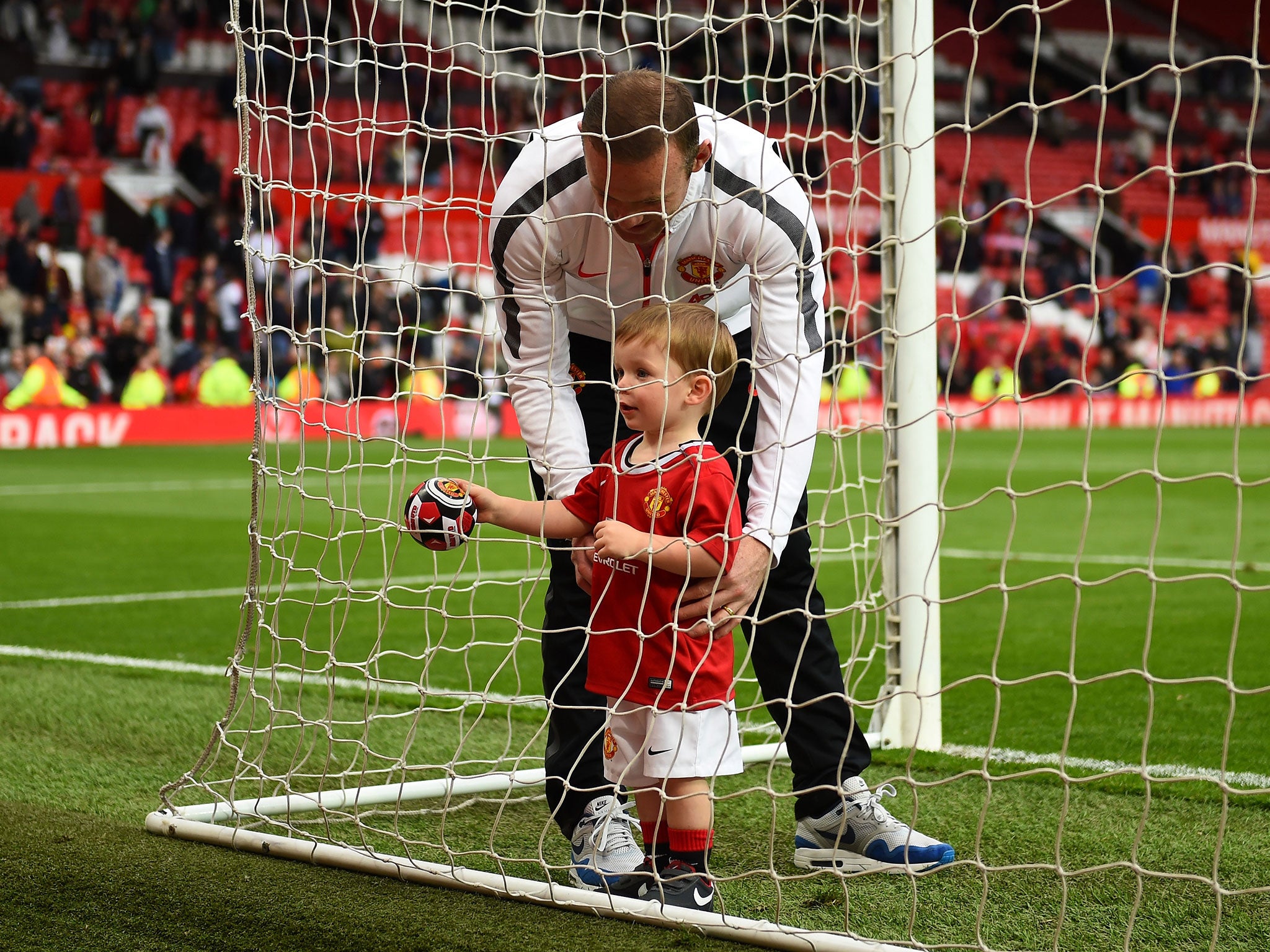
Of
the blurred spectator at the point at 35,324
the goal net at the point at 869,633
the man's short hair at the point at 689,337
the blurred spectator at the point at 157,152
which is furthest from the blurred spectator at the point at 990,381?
A: the man's short hair at the point at 689,337

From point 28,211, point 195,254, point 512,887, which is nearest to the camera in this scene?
point 512,887

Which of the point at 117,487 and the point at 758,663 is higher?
the point at 758,663

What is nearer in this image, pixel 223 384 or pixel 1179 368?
pixel 223 384

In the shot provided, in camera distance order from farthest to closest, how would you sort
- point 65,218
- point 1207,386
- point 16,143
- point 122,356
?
1. point 1207,386
2. point 16,143
3. point 65,218
4. point 122,356

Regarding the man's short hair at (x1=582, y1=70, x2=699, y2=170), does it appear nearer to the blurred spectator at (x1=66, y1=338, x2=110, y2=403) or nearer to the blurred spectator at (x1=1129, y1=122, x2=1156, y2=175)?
the blurred spectator at (x1=66, y1=338, x2=110, y2=403)

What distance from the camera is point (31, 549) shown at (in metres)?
7.53

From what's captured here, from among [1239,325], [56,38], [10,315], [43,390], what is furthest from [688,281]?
[1239,325]

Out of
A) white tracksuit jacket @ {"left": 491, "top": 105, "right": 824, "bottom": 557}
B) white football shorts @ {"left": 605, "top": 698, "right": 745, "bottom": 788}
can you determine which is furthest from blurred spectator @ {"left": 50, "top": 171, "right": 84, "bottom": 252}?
white football shorts @ {"left": 605, "top": 698, "right": 745, "bottom": 788}

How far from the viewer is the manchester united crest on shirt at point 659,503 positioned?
254 cm

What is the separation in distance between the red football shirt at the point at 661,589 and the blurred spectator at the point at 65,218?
15.3 m

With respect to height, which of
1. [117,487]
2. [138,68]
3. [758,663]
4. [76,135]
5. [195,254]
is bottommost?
[117,487]

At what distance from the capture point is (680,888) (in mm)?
2408

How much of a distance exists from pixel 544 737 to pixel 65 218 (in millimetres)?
14275

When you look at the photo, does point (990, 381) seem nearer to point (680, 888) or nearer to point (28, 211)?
point (28, 211)
